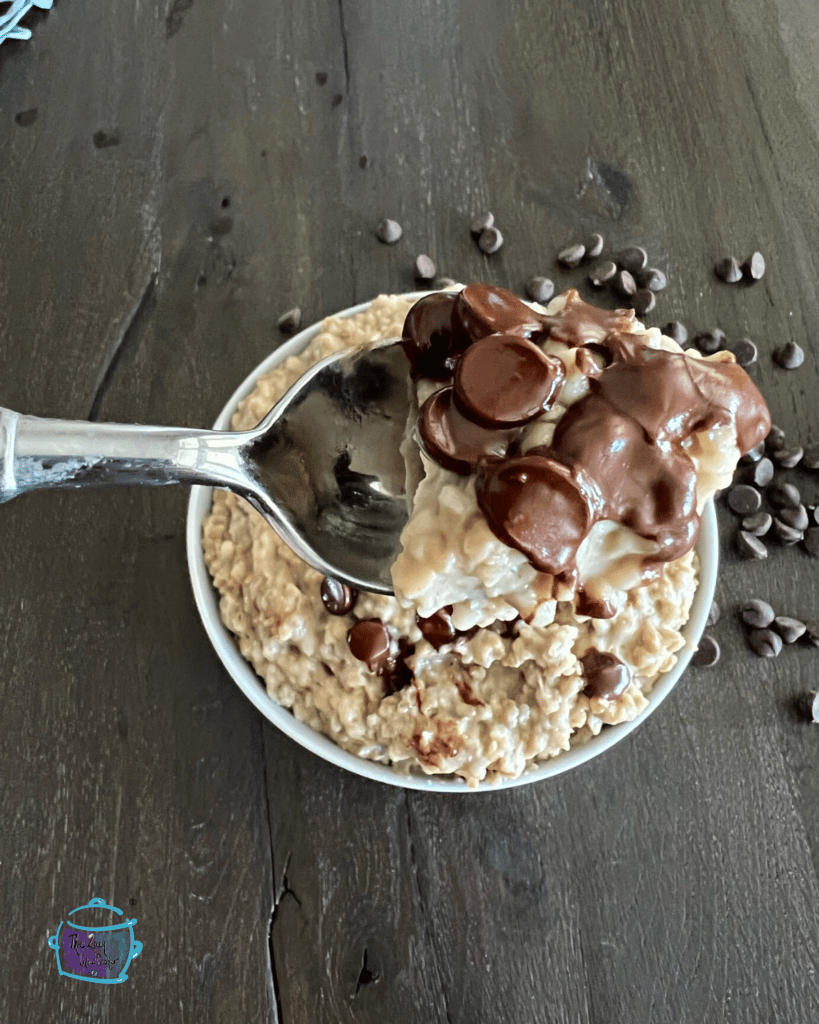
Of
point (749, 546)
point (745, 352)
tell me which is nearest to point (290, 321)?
point (745, 352)

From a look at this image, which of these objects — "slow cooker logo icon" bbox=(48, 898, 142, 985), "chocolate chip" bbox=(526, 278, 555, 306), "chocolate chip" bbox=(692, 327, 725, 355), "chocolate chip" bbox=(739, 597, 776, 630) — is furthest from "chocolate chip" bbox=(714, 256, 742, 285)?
"slow cooker logo icon" bbox=(48, 898, 142, 985)

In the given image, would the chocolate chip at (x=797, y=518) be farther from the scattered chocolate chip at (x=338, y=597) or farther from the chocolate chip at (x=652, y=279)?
the scattered chocolate chip at (x=338, y=597)

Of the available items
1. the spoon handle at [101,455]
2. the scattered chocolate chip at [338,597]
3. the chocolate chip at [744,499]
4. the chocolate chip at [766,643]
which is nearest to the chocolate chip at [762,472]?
the chocolate chip at [744,499]

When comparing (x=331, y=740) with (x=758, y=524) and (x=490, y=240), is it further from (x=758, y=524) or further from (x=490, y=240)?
(x=490, y=240)

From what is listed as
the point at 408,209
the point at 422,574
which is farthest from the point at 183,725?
the point at 408,209

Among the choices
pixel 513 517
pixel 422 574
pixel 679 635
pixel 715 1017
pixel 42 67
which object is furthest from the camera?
pixel 42 67

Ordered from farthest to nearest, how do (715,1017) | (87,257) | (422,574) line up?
1. (87,257)
2. (715,1017)
3. (422,574)

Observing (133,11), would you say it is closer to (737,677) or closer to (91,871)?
(91,871)
